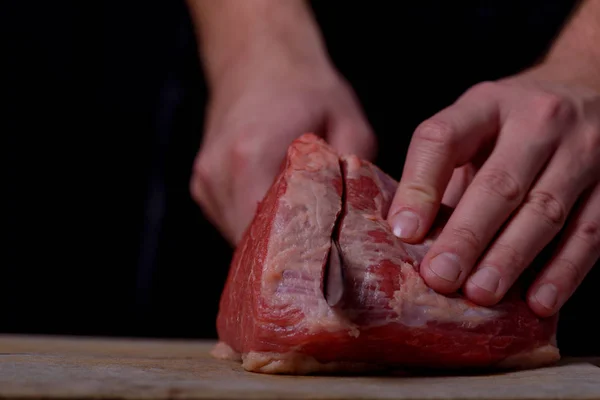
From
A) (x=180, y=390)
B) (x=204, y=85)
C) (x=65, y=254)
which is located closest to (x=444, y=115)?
(x=180, y=390)

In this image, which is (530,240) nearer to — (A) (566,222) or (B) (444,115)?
(A) (566,222)

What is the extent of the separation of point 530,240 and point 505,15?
164cm

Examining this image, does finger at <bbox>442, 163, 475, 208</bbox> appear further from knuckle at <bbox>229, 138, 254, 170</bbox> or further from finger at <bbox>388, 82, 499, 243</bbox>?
knuckle at <bbox>229, 138, 254, 170</bbox>

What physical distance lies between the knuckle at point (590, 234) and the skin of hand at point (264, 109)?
720 millimetres

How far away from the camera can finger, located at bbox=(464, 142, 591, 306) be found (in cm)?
166

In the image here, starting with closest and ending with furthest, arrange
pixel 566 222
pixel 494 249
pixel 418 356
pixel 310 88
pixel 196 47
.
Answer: pixel 418 356 → pixel 494 249 → pixel 566 222 → pixel 310 88 → pixel 196 47

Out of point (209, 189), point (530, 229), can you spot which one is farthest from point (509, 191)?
point (209, 189)

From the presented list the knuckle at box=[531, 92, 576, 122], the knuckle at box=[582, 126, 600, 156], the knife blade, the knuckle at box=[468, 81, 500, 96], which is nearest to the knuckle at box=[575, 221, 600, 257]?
the knuckle at box=[582, 126, 600, 156]

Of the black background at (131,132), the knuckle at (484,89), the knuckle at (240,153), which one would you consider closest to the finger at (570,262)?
the knuckle at (484,89)

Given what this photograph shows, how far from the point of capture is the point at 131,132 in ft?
14.9

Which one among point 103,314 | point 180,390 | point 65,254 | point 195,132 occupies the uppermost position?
point 180,390

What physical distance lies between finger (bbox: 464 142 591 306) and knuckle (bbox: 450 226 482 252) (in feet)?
0.18

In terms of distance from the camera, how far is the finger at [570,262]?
1.75m

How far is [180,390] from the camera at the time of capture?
1.15 meters
